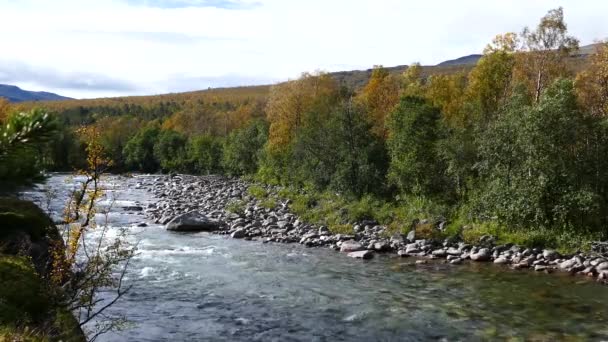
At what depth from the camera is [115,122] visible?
128 meters

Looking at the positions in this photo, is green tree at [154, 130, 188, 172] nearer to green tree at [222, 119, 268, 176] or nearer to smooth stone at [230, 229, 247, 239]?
green tree at [222, 119, 268, 176]

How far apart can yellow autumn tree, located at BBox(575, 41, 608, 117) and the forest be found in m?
0.12

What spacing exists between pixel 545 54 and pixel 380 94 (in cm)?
1858

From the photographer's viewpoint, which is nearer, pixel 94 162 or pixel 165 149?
pixel 94 162

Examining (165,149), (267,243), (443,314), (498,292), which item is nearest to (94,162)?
(443,314)

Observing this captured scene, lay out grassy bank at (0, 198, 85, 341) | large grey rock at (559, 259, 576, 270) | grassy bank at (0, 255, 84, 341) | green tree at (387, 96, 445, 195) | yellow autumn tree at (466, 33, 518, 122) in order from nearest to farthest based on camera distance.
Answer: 1. grassy bank at (0, 198, 85, 341)
2. grassy bank at (0, 255, 84, 341)
3. large grey rock at (559, 259, 576, 270)
4. green tree at (387, 96, 445, 195)
5. yellow autumn tree at (466, 33, 518, 122)

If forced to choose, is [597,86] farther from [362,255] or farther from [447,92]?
[362,255]

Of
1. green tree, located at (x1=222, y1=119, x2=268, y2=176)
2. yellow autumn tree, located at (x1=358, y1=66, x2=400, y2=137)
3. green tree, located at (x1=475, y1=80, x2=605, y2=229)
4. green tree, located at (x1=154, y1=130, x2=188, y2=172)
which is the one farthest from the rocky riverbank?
green tree, located at (x1=154, y1=130, x2=188, y2=172)

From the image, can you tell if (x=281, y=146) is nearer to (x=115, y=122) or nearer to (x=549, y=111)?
(x=549, y=111)

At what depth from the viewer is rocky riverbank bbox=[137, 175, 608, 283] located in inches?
907

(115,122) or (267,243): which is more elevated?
(115,122)

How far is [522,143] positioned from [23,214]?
71.6 ft

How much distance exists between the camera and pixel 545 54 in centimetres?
3462

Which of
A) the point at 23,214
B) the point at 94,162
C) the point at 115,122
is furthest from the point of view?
the point at 115,122
